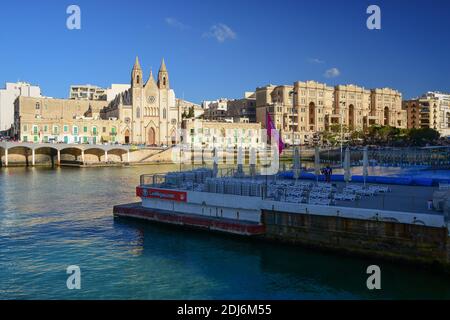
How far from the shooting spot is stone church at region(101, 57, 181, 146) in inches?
4936

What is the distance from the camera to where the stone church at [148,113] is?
411ft

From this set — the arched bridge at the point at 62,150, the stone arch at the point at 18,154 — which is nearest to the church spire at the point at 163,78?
the arched bridge at the point at 62,150

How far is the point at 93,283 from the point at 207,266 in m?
5.04

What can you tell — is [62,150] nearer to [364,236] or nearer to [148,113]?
[148,113]

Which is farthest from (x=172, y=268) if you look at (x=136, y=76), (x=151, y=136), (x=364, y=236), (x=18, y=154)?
(x=136, y=76)

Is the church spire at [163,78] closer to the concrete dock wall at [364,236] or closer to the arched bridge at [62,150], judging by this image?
the arched bridge at [62,150]

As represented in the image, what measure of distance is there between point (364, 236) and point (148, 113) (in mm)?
111400

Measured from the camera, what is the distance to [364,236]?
68.3ft

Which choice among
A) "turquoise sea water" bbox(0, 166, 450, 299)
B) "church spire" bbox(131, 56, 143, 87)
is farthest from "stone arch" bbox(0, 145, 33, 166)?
"turquoise sea water" bbox(0, 166, 450, 299)

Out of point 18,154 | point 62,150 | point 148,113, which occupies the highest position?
point 148,113

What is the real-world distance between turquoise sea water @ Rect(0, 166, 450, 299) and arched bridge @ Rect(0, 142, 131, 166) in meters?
67.8

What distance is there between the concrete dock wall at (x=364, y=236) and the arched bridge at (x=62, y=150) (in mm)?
79287

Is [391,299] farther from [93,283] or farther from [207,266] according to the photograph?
[93,283]

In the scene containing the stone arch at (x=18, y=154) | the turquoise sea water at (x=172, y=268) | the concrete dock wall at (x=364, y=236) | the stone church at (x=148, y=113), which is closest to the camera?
the turquoise sea water at (x=172, y=268)
